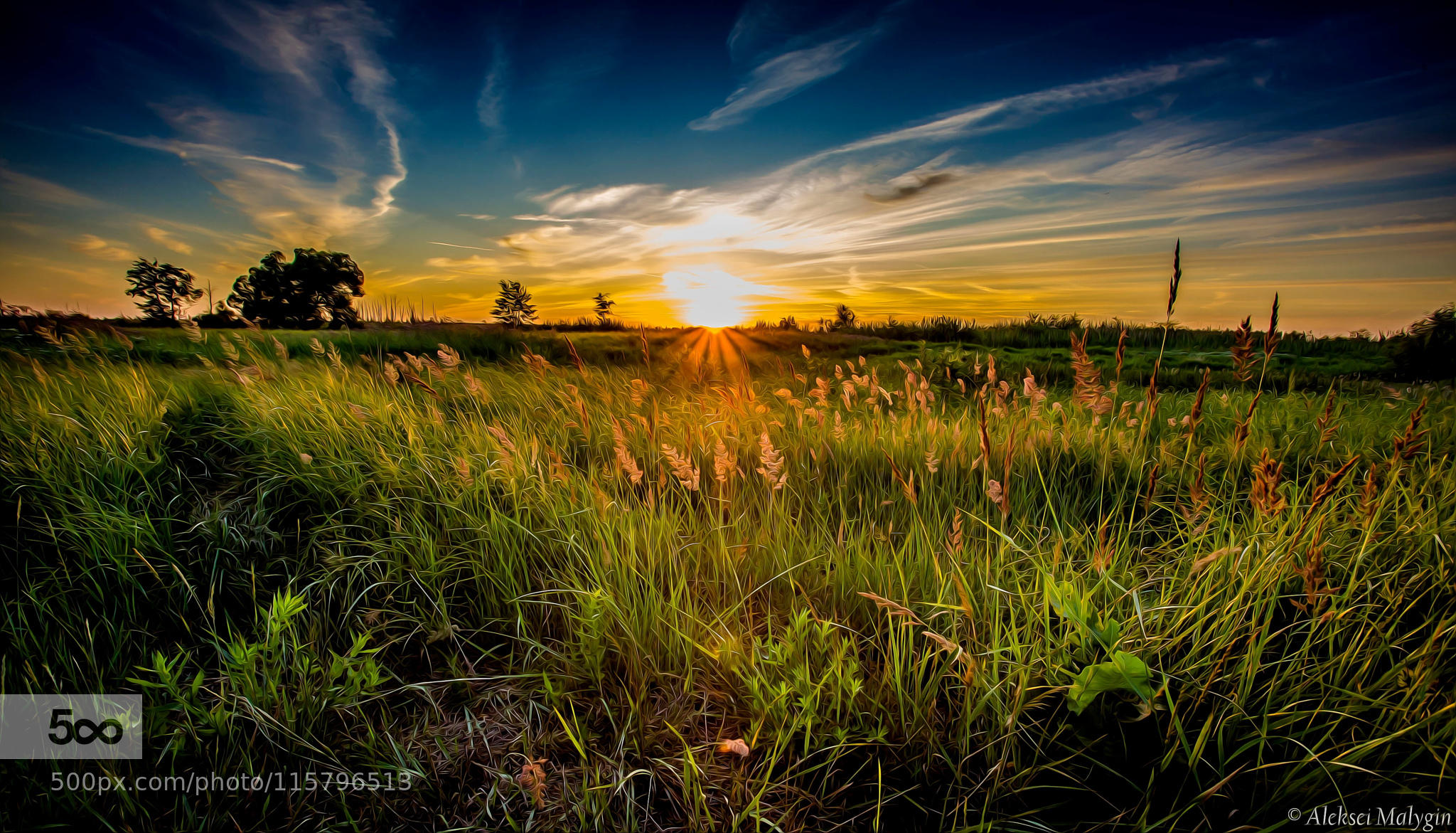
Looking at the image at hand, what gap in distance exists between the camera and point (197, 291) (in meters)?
5.18

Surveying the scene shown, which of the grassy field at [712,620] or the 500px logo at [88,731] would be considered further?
the 500px logo at [88,731]

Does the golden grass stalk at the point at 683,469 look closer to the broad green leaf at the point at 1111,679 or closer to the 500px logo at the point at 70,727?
the broad green leaf at the point at 1111,679

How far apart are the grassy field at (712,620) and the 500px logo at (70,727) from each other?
0.05m

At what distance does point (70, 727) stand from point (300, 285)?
52.4 ft

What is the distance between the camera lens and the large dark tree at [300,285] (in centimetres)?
1348

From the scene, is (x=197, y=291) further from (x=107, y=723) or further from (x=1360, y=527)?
(x=1360, y=527)

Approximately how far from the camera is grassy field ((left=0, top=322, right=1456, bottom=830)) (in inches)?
58.7

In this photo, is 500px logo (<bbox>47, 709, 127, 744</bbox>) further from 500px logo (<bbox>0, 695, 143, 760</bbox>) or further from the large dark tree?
the large dark tree

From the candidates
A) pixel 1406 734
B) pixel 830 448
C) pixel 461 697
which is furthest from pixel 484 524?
pixel 1406 734

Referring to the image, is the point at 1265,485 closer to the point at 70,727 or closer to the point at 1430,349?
the point at 70,727

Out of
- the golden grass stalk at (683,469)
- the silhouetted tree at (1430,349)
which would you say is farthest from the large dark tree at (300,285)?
the silhouetted tree at (1430,349)

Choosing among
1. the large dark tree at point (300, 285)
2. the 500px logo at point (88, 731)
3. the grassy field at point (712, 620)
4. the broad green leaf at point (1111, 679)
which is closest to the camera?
the broad green leaf at point (1111, 679)

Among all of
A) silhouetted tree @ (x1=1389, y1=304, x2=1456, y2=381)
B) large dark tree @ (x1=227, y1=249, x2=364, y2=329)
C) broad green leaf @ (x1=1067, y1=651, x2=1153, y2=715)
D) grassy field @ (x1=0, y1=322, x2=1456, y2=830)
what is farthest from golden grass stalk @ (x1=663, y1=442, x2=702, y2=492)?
large dark tree @ (x1=227, y1=249, x2=364, y2=329)

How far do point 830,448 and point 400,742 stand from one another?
2646 mm
